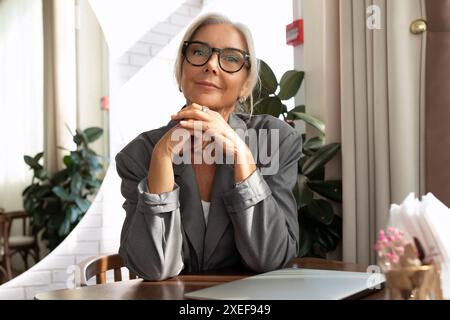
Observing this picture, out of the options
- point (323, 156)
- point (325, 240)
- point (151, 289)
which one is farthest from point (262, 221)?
point (325, 240)

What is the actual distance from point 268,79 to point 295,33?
143 mm

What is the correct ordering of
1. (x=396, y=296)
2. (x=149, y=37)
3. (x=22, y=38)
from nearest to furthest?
(x=396, y=296), (x=22, y=38), (x=149, y=37)

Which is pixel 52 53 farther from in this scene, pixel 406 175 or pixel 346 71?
pixel 406 175

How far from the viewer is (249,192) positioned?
624 millimetres

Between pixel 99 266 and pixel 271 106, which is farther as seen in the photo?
pixel 271 106

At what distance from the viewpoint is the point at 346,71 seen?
0.77 meters

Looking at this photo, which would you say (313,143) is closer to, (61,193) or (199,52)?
(199,52)

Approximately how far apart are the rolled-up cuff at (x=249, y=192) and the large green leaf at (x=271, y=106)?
47cm

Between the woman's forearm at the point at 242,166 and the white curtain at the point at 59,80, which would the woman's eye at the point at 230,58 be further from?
the white curtain at the point at 59,80

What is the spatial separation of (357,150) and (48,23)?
3.48 ft

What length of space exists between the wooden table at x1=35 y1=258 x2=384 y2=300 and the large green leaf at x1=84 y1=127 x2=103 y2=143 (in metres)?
0.96

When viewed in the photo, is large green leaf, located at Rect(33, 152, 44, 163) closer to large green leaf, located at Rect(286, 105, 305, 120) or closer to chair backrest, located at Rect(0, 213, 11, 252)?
chair backrest, located at Rect(0, 213, 11, 252)

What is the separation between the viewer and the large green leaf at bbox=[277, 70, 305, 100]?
41.5 inches
